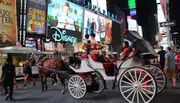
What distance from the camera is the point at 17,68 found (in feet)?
66.0

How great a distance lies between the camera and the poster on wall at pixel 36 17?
2833cm

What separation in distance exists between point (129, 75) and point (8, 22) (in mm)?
20423

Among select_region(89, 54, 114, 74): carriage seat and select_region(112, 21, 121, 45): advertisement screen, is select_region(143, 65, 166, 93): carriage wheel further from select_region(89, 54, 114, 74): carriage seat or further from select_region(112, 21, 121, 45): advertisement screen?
select_region(112, 21, 121, 45): advertisement screen

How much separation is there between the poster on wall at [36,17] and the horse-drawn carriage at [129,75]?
68.0ft

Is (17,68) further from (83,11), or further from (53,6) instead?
(83,11)

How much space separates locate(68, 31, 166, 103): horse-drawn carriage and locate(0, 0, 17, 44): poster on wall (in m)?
17.3

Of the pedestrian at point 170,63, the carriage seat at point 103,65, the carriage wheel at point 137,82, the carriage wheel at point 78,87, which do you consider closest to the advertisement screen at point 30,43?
the pedestrian at point 170,63

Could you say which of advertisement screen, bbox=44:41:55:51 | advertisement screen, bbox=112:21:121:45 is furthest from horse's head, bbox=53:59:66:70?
advertisement screen, bbox=112:21:121:45

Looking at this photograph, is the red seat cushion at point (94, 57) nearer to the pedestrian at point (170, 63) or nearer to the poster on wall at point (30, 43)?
the pedestrian at point (170, 63)

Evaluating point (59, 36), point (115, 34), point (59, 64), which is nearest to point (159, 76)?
point (59, 64)

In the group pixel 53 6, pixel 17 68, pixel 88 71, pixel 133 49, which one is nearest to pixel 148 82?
pixel 133 49

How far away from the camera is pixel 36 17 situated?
29.4 metres

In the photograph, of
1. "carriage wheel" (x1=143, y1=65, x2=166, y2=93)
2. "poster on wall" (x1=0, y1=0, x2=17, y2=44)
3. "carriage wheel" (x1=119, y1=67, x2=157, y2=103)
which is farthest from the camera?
"poster on wall" (x1=0, y1=0, x2=17, y2=44)

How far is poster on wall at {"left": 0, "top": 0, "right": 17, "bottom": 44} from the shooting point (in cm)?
2400
